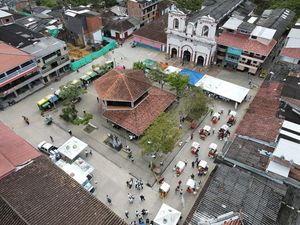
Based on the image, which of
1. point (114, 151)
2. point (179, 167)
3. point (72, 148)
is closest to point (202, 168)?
point (179, 167)

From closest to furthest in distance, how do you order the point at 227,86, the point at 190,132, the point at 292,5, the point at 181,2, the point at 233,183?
the point at 233,183
the point at 190,132
the point at 227,86
the point at 292,5
the point at 181,2

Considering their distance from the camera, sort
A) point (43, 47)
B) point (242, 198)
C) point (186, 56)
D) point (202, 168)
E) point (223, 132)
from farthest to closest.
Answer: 1. point (186, 56)
2. point (43, 47)
3. point (223, 132)
4. point (202, 168)
5. point (242, 198)

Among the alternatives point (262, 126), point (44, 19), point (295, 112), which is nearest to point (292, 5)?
point (295, 112)

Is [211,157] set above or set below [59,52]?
below

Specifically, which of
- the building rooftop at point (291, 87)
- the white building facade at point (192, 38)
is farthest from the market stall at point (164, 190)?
the white building facade at point (192, 38)

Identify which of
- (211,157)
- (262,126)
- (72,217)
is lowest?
(211,157)

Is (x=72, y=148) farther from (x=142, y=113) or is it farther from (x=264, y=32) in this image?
(x=264, y=32)

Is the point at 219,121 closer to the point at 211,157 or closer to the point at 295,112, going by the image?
the point at 211,157
